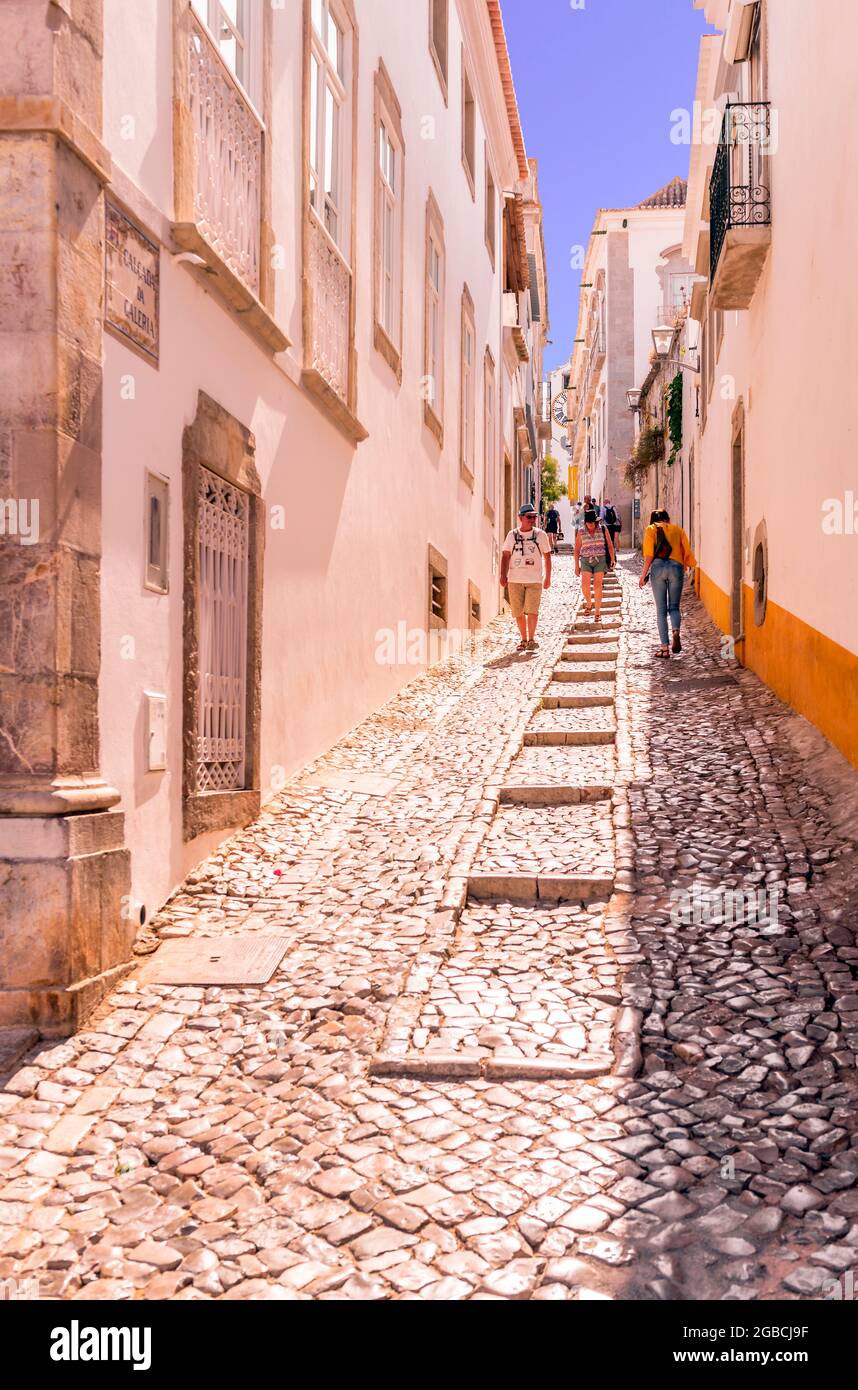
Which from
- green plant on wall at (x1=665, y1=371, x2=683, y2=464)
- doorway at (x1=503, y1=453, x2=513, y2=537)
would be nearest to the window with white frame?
doorway at (x1=503, y1=453, x2=513, y2=537)

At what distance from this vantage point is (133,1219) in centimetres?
316

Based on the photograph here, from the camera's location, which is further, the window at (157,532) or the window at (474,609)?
the window at (474,609)

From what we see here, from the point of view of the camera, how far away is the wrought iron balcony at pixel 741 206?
394 inches

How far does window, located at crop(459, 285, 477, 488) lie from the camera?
16375 mm

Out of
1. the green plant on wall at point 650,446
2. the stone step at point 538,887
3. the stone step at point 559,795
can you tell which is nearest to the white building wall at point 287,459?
the stone step at point 538,887

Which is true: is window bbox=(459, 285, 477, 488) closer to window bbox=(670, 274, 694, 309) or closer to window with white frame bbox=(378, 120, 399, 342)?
window with white frame bbox=(378, 120, 399, 342)

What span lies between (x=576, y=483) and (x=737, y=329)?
5631 centimetres

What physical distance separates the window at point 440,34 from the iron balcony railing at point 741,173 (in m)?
4.07

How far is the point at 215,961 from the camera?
16.0ft

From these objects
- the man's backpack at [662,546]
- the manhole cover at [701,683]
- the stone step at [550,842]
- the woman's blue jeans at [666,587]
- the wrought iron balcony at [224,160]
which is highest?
the wrought iron balcony at [224,160]

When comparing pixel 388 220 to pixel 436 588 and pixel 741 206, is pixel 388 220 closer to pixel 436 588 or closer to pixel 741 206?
pixel 741 206

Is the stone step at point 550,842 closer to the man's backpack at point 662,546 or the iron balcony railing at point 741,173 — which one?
the man's backpack at point 662,546
